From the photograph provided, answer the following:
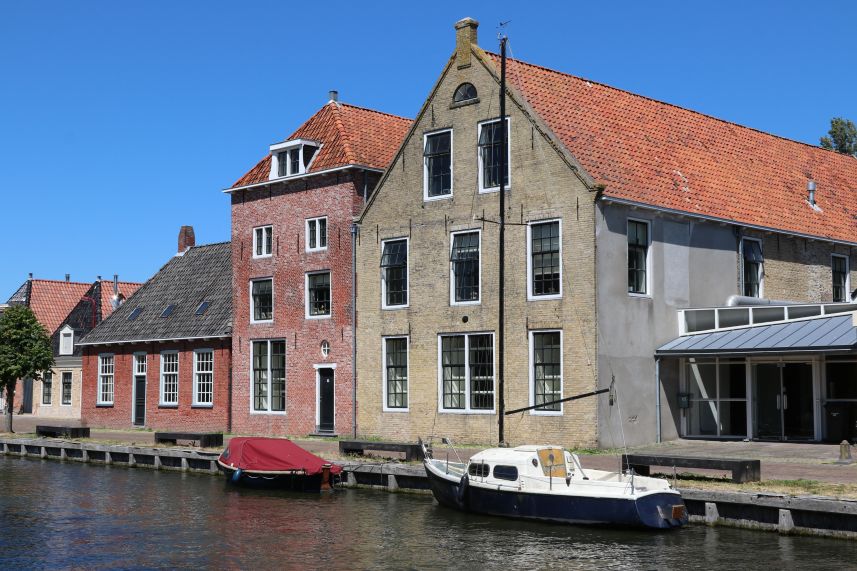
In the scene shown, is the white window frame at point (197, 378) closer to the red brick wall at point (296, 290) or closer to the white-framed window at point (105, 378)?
the red brick wall at point (296, 290)

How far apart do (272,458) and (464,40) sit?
15.3 meters

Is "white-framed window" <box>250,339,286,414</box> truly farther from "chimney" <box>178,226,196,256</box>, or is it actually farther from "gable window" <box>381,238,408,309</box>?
"chimney" <box>178,226,196,256</box>

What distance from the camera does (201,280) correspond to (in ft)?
164

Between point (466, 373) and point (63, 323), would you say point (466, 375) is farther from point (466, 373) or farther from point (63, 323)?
point (63, 323)

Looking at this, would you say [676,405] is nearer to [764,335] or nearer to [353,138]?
[764,335]

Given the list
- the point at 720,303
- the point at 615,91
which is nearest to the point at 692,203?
the point at 720,303

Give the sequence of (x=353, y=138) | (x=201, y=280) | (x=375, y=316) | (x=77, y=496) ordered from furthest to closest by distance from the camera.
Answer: (x=201, y=280)
(x=353, y=138)
(x=375, y=316)
(x=77, y=496)

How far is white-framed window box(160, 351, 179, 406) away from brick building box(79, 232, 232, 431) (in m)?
Answer: 0.04

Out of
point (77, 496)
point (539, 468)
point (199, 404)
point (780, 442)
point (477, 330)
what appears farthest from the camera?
point (199, 404)

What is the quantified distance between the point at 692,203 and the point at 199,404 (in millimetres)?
21794

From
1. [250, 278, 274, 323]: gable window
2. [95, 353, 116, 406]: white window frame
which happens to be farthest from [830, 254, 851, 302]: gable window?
[95, 353, 116, 406]: white window frame

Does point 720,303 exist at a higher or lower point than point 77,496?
higher

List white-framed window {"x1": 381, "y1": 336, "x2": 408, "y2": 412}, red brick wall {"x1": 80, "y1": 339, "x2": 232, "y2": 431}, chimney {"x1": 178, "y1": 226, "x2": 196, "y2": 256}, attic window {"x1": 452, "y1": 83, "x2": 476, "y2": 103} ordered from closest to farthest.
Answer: attic window {"x1": 452, "y1": 83, "x2": 476, "y2": 103}, white-framed window {"x1": 381, "y1": 336, "x2": 408, "y2": 412}, red brick wall {"x1": 80, "y1": 339, "x2": 232, "y2": 431}, chimney {"x1": 178, "y1": 226, "x2": 196, "y2": 256}

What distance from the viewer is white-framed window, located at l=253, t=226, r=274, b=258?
43.3 meters
